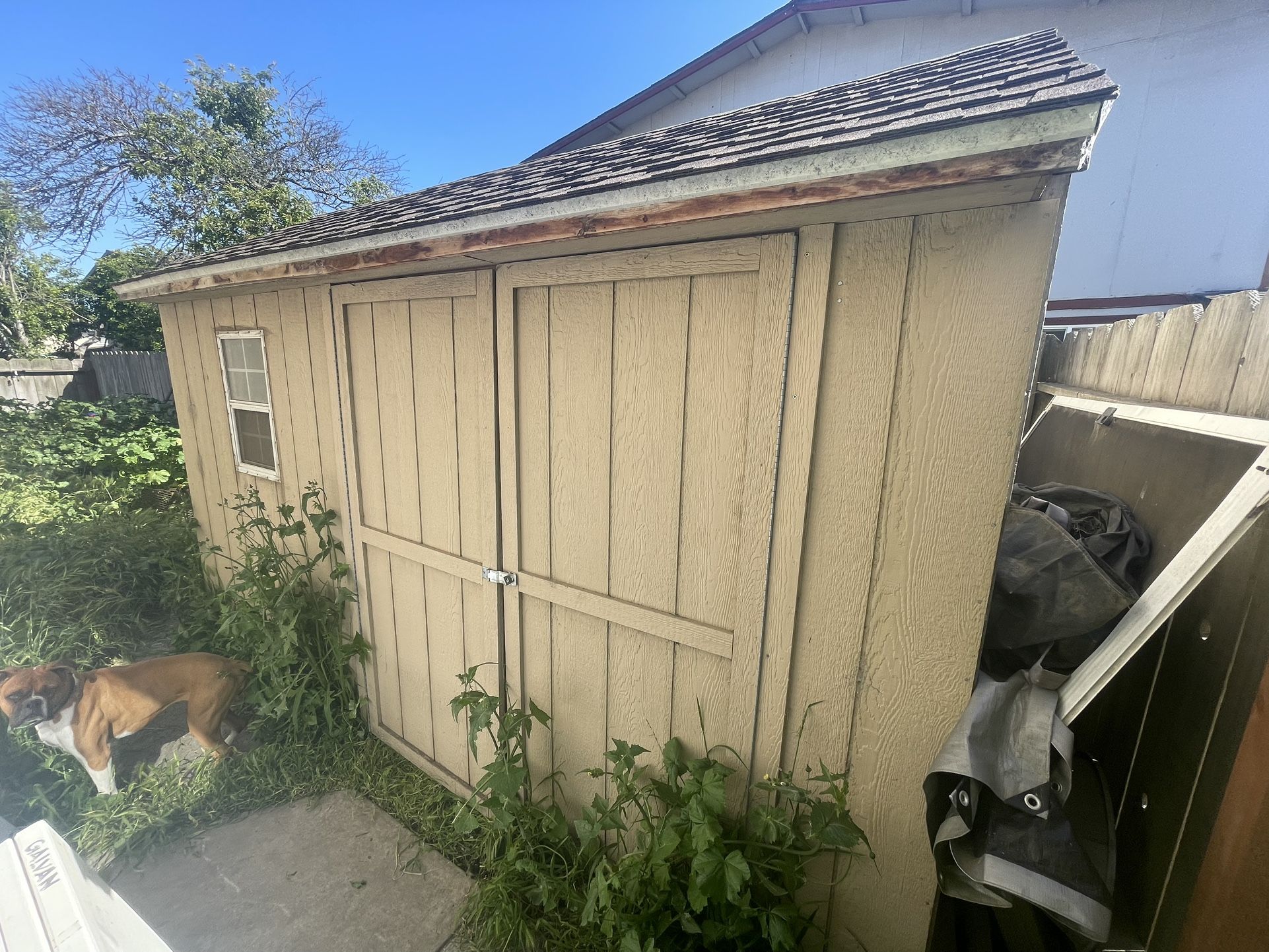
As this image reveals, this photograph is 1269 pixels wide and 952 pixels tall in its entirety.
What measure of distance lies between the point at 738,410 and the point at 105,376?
1435 centimetres

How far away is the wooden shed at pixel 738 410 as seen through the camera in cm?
129

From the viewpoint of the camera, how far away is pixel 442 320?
2369mm

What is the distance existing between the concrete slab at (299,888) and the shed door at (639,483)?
0.79m

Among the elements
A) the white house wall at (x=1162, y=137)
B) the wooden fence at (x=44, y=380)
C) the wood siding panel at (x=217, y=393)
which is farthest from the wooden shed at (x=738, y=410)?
the wooden fence at (x=44, y=380)

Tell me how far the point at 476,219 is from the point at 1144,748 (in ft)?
8.94

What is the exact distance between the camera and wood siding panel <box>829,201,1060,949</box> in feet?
4.16

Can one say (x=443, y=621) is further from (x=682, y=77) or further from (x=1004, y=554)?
(x=682, y=77)

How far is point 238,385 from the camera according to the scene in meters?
3.74

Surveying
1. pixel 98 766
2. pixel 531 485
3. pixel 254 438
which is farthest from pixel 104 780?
pixel 531 485

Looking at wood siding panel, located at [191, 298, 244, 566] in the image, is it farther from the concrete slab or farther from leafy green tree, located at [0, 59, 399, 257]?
leafy green tree, located at [0, 59, 399, 257]

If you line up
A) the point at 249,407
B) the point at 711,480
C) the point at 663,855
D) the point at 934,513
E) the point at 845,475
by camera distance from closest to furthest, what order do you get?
the point at 934,513 → the point at 845,475 → the point at 663,855 → the point at 711,480 → the point at 249,407

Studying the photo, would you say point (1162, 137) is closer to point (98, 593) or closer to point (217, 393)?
point (217, 393)

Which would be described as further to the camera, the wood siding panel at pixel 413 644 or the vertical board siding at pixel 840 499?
the wood siding panel at pixel 413 644

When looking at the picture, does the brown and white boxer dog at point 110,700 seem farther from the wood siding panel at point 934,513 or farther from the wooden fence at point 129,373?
the wooden fence at point 129,373
